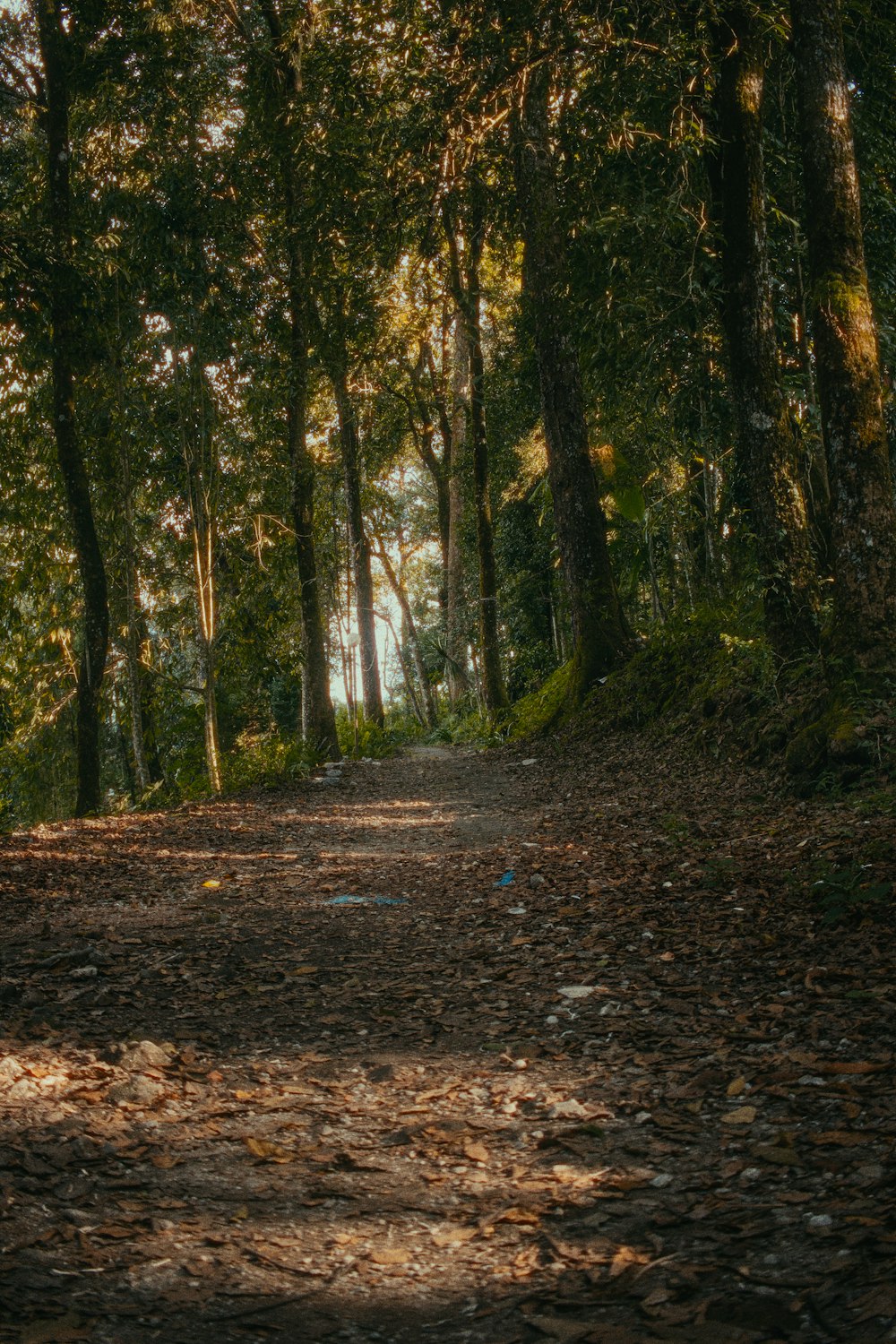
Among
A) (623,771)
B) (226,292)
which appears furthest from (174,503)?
(623,771)

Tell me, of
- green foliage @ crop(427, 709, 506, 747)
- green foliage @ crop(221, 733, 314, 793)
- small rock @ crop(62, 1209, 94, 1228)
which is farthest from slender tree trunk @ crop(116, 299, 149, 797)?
small rock @ crop(62, 1209, 94, 1228)

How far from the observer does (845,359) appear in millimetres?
7094

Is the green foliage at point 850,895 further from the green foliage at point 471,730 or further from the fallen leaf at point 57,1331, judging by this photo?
the green foliage at point 471,730

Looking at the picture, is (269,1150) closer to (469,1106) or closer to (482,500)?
(469,1106)

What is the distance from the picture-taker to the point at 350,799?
43.1ft

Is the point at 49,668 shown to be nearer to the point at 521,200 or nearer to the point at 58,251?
the point at 58,251

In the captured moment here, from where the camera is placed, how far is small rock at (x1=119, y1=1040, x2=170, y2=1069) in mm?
3725

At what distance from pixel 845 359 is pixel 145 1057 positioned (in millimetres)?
6291

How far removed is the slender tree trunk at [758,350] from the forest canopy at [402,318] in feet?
0.08

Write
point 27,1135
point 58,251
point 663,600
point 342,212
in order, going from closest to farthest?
point 27,1135
point 342,212
point 58,251
point 663,600

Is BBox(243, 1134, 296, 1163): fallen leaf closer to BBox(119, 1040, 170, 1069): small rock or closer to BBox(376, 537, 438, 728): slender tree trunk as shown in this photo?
BBox(119, 1040, 170, 1069): small rock

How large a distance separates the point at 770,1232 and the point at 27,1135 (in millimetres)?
2166

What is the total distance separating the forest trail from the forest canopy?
3.18m

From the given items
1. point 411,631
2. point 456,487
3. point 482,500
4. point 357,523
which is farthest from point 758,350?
point 411,631
